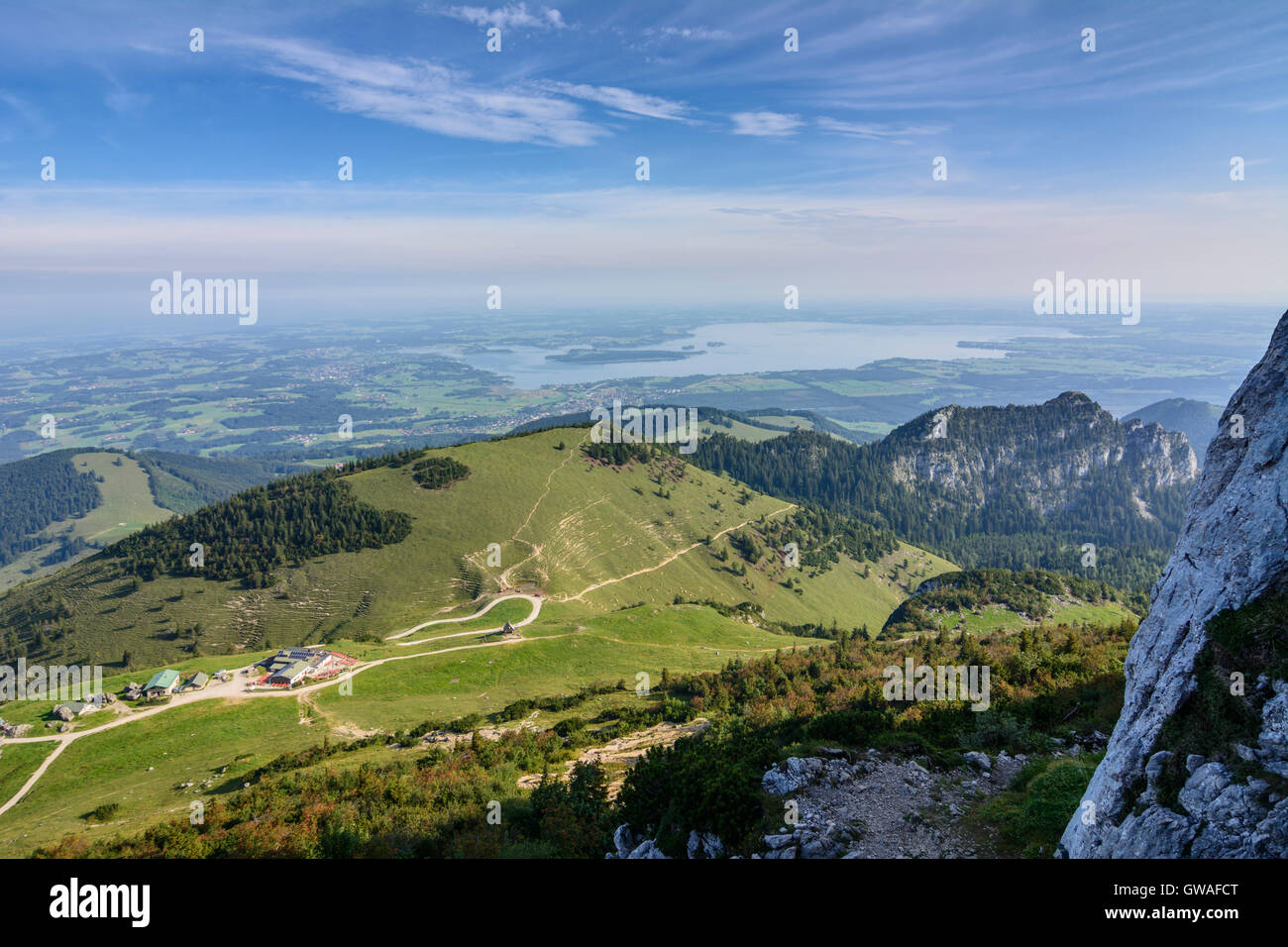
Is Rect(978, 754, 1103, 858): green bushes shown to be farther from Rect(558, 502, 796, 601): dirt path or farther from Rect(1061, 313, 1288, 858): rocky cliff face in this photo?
Rect(558, 502, 796, 601): dirt path

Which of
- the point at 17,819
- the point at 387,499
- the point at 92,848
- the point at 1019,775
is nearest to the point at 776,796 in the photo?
the point at 1019,775

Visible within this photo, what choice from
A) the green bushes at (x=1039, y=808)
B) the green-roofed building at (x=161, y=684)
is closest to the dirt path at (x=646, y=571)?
the green-roofed building at (x=161, y=684)

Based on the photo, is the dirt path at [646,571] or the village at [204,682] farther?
the dirt path at [646,571]

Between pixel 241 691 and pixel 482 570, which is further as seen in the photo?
pixel 482 570

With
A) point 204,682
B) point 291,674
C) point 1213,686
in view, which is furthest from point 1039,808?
point 204,682

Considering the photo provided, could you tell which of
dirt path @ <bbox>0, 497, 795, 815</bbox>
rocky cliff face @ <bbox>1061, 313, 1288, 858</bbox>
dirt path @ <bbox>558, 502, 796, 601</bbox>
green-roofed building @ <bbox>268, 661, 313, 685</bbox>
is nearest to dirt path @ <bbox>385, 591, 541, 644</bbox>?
dirt path @ <bbox>0, 497, 795, 815</bbox>

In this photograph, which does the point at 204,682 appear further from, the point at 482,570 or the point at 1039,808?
the point at 1039,808

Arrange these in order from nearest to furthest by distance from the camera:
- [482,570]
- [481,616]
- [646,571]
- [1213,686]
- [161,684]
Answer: [1213,686] → [161,684] → [481,616] → [482,570] → [646,571]

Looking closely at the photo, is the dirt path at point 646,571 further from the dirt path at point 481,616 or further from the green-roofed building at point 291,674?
the green-roofed building at point 291,674
